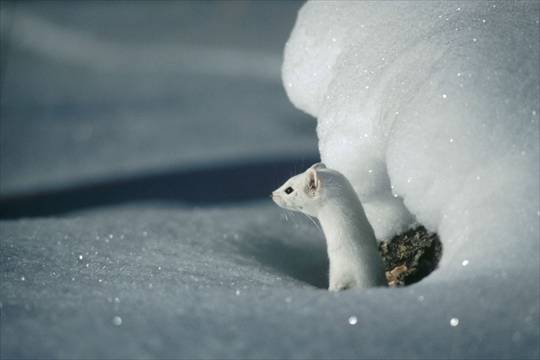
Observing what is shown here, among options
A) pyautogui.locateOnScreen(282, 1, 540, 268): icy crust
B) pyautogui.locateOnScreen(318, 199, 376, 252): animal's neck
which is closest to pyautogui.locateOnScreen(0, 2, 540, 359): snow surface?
pyautogui.locateOnScreen(282, 1, 540, 268): icy crust

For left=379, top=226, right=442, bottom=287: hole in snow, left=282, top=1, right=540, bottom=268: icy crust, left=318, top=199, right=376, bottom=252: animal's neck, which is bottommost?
left=379, top=226, right=442, bottom=287: hole in snow

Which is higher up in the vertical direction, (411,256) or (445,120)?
(445,120)

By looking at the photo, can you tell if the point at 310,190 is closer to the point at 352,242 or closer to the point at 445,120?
the point at 352,242

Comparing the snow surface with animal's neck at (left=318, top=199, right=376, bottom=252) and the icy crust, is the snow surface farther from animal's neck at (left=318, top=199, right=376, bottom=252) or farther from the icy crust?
animal's neck at (left=318, top=199, right=376, bottom=252)

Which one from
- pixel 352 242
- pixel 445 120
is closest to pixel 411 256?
pixel 352 242

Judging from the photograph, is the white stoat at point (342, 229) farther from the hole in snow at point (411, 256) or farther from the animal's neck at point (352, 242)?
the hole in snow at point (411, 256)

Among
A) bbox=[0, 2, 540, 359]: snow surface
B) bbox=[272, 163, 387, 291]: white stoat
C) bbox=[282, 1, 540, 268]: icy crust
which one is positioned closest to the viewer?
bbox=[0, 2, 540, 359]: snow surface

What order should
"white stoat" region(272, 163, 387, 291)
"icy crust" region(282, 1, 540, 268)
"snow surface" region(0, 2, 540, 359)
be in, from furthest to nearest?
"white stoat" region(272, 163, 387, 291), "icy crust" region(282, 1, 540, 268), "snow surface" region(0, 2, 540, 359)
